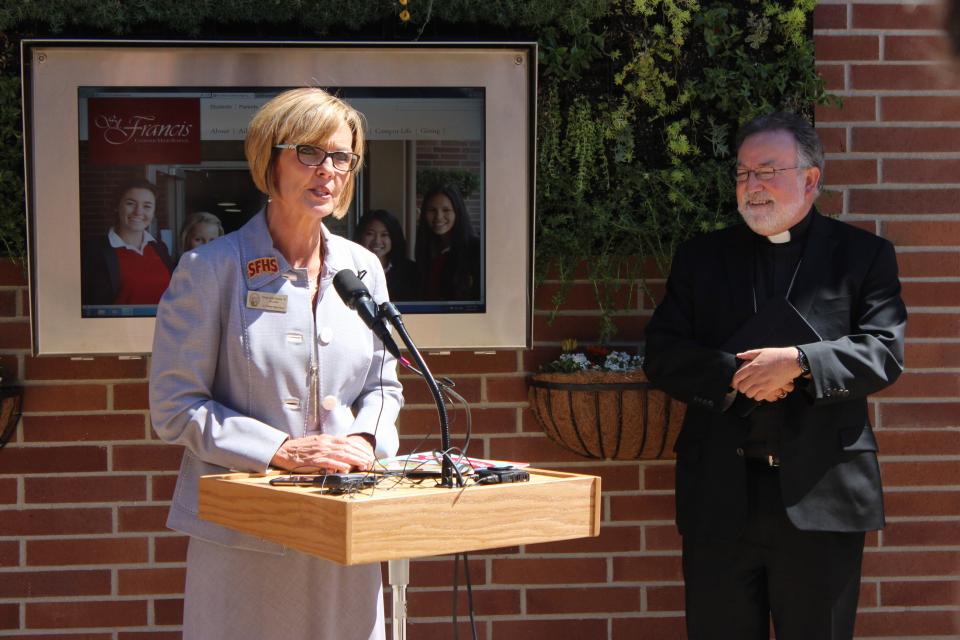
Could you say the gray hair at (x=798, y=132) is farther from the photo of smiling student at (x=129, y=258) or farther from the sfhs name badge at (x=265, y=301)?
the photo of smiling student at (x=129, y=258)

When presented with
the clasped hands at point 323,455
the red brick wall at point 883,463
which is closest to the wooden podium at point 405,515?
the clasped hands at point 323,455

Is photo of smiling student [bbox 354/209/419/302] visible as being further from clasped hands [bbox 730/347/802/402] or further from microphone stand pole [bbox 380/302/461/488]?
microphone stand pole [bbox 380/302/461/488]

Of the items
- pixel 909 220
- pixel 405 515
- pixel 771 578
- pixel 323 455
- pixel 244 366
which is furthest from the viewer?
pixel 909 220

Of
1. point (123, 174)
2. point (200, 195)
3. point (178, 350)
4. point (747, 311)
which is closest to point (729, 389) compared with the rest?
point (747, 311)

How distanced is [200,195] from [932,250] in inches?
91.5

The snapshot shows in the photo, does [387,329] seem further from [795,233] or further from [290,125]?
[795,233]

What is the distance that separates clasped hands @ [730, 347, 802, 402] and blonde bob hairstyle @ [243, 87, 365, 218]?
1.12m

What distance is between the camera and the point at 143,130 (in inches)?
135

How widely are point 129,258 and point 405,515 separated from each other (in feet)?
6.38

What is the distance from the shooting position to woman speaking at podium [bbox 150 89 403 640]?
7.48ft

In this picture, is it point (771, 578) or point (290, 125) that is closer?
point (290, 125)

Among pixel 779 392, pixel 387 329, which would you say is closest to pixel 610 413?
pixel 779 392

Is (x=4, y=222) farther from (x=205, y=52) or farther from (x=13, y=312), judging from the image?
(x=205, y=52)

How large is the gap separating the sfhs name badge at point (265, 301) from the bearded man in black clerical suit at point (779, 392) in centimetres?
111
